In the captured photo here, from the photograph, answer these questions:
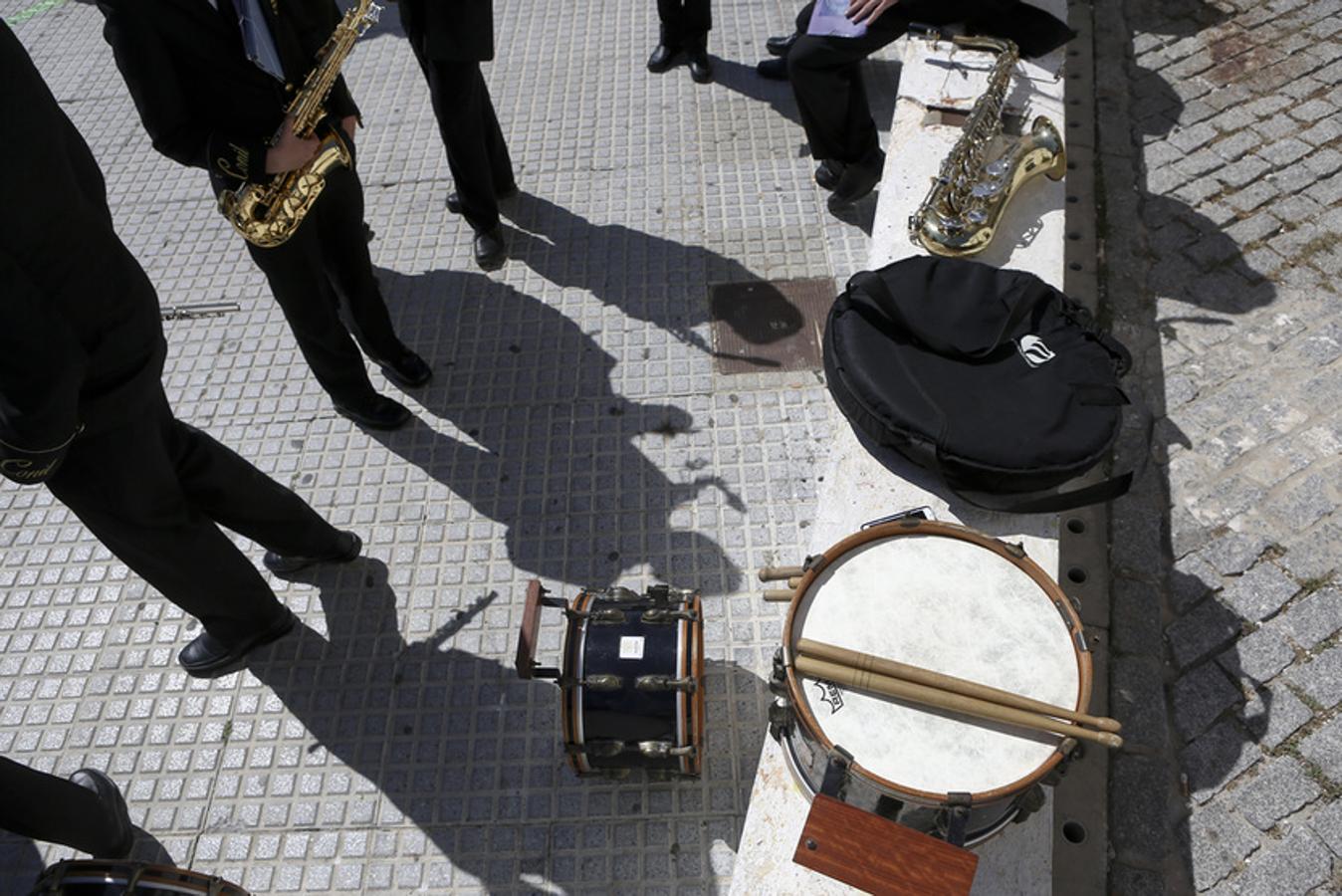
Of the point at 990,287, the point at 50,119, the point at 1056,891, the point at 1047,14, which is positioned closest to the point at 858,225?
the point at 1047,14

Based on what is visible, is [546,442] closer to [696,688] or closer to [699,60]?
[696,688]

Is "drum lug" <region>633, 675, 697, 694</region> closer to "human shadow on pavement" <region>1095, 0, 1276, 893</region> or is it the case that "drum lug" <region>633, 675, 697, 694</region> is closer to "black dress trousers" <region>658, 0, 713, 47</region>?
"human shadow on pavement" <region>1095, 0, 1276, 893</region>

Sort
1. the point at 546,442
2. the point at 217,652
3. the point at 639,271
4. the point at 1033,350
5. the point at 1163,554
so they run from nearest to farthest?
the point at 1033,350 < the point at 217,652 < the point at 1163,554 < the point at 546,442 < the point at 639,271

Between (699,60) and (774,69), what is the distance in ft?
1.55

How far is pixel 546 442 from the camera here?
A: 12.4 ft

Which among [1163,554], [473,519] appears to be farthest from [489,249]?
[1163,554]

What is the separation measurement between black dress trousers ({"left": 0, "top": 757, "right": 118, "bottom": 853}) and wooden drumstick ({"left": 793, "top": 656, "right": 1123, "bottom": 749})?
217 centimetres

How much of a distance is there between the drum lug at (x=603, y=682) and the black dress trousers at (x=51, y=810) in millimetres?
1555

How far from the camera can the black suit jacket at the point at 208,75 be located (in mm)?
2650

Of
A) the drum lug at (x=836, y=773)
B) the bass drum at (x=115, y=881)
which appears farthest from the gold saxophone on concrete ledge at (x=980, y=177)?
the bass drum at (x=115, y=881)

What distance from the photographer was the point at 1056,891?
2654 millimetres

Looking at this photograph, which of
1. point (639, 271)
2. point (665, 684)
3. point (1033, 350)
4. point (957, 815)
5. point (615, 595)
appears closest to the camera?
point (957, 815)

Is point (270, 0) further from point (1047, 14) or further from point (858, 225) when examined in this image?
point (1047, 14)

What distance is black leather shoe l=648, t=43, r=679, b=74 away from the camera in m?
5.48
